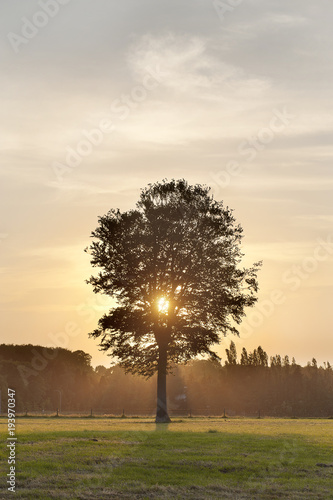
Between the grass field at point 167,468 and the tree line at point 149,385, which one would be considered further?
the tree line at point 149,385

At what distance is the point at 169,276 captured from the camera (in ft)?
169

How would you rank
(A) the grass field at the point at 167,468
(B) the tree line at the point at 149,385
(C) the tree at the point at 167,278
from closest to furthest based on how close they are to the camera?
(A) the grass field at the point at 167,468 → (C) the tree at the point at 167,278 → (B) the tree line at the point at 149,385

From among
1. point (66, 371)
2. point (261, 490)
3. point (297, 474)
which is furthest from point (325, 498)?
point (66, 371)

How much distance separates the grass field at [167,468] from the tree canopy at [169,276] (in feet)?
83.5

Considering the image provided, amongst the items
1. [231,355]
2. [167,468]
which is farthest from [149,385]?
[167,468]

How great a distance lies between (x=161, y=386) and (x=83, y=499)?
3917 cm

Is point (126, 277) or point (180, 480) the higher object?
point (126, 277)

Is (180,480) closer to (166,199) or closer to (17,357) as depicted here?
(166,199)

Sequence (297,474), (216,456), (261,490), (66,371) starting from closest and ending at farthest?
(261,490), (297,474), (216,456), (66,371)

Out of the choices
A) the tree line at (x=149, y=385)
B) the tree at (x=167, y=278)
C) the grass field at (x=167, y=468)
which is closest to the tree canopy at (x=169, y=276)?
the tree at (x=167, y=278)

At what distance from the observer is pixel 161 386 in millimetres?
52844

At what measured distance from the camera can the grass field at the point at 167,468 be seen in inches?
596

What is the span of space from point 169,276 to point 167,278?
→ 26 centimetres

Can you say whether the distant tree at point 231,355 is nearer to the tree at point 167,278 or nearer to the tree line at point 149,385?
the tree line at point 149,385
